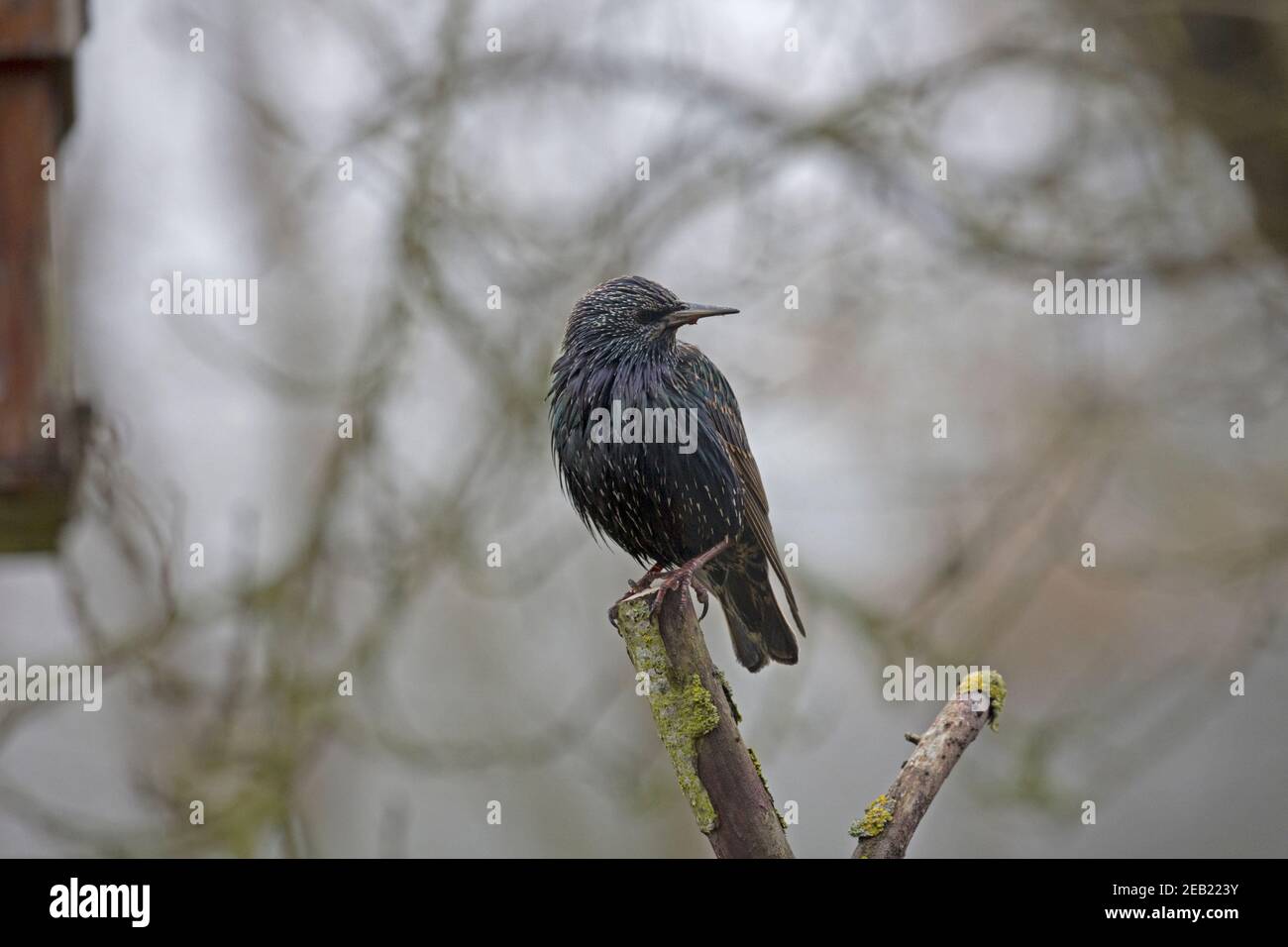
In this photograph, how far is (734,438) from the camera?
4.04 m

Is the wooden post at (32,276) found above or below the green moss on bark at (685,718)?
above

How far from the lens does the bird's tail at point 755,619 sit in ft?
13.2

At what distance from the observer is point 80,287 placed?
Answer: 5.52 metres

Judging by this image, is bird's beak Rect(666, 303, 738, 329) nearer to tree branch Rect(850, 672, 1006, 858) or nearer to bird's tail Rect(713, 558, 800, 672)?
bird's tail Rect(713, 558, 800, 672)

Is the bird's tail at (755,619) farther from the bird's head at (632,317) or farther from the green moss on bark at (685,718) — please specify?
the green moss on bark at (685,718)

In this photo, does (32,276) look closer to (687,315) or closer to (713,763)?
(687,315)

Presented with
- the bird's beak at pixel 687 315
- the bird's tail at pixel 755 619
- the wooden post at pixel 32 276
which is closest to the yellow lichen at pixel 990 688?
the bird's tail at pixel 755 619

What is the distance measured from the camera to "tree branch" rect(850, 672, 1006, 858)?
2914 mm

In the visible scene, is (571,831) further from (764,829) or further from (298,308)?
(764,829)

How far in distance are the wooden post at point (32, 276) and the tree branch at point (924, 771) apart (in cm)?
214

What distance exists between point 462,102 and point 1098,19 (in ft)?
9.30

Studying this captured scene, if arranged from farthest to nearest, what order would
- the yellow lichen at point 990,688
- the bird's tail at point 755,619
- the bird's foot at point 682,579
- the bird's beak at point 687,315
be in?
the bird's tail at point 755,619
the bird's beak at point 687,315
the yellow lichen at point 990,688
the bird's foot at point 682,579

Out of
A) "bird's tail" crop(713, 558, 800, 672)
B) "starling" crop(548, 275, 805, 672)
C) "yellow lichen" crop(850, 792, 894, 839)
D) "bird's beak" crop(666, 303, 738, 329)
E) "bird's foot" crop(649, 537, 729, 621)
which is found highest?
"bird's beak" crop(666, 303, 738, 329)

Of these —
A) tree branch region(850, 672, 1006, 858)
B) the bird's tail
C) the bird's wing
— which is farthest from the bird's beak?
tree branch region(850, 672, 1006, 858)
